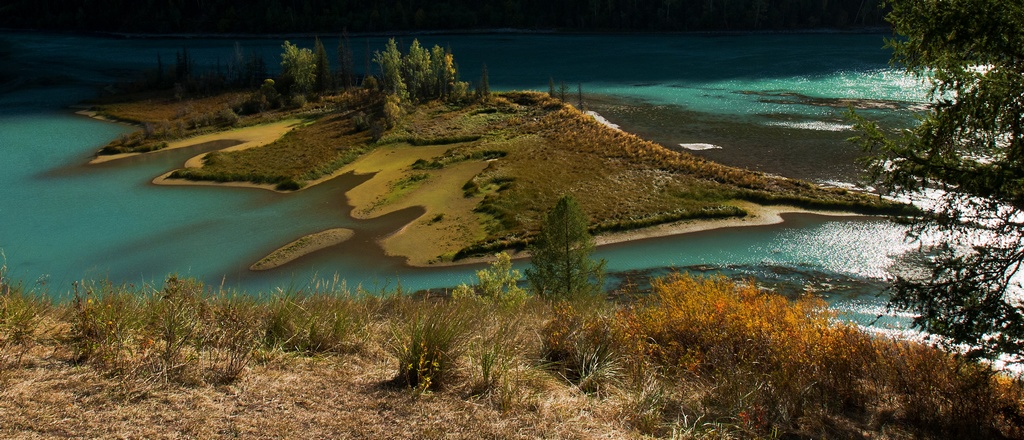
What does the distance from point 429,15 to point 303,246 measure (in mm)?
108862

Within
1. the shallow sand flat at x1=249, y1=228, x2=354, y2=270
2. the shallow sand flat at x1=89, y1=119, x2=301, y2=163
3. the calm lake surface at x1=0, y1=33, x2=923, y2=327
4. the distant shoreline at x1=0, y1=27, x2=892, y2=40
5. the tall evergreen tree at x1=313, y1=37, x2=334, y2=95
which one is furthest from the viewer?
the distant shoreline at x1=0, y1=27, x2=892, y2=40

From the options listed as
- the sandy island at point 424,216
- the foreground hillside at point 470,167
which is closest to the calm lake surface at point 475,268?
the sandy island at point 424,216

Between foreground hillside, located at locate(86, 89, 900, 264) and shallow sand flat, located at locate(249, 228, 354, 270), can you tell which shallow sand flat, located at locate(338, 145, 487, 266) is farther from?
shallow sand flat, located at locate(249, 228, 354, 270)

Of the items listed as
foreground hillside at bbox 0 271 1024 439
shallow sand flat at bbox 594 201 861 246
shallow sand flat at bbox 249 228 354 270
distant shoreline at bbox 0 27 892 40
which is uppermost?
distant shoreline at bbox 0 27 892 40

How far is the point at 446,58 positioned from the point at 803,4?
254ft

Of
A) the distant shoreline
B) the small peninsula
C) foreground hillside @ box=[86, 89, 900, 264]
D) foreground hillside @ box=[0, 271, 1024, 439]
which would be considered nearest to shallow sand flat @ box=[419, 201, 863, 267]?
the small peninsula

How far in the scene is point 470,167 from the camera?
158 ft

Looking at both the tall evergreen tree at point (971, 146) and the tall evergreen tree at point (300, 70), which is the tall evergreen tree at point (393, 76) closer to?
the tall evergreen tree at point (300, 70)

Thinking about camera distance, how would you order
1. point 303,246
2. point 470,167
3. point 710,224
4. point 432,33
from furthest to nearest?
1. point 432,33
2. point 470,167
3. point 710,224
4. point 303,246

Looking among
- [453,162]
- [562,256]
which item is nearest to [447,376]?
[562,256]

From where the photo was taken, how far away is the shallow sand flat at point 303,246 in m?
32.9

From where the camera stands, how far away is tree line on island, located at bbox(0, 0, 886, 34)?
124625 millimetres

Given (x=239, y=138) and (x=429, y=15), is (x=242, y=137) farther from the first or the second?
(x=429, y=15)

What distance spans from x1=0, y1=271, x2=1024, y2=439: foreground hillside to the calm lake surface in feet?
5.63
